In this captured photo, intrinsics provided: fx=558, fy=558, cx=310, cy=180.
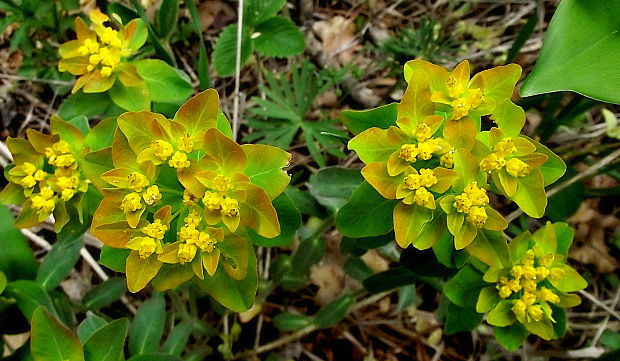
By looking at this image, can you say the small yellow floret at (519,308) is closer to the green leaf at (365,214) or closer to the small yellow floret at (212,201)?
the green leaf at (365,214)

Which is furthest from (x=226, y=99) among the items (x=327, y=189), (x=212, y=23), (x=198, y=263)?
(x=198, y=263)

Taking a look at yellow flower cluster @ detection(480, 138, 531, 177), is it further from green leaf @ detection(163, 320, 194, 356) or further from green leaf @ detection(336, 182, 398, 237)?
green leaf @ detection(163, 320, 194, 356)

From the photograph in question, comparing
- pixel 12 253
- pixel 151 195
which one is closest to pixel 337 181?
pixel 151 195

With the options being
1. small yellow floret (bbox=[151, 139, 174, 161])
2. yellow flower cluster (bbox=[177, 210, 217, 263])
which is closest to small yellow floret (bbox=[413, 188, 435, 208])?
yellow flower cluster (bbox=[177, 210, 217, 263])

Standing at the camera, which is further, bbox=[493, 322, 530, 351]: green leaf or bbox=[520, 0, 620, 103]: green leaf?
bbox=[493, 322, 530, 351]: green leaf

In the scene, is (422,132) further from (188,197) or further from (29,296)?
(29,296)
